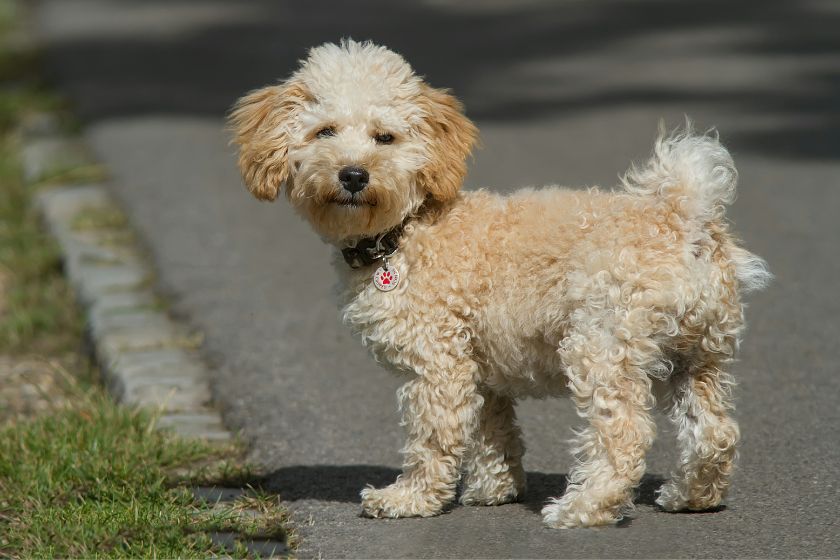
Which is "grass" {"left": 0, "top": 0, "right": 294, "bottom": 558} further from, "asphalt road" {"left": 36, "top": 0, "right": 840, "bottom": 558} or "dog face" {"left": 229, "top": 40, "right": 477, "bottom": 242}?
"dog face" {"left": 229, "top": 40, "right": 477, "bottom": 242}

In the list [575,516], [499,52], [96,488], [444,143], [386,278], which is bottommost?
[96,488]

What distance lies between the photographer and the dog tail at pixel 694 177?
4.61 meters

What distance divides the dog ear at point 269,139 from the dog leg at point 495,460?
1.16 metres

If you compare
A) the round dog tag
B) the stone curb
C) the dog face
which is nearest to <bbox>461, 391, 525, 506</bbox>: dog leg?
the round dog tag

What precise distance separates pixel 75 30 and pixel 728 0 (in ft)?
25.7

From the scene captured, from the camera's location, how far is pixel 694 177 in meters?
4.63

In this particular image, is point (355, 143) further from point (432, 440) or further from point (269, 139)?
point (432, 440)

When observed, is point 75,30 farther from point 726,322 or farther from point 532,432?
point 726,322

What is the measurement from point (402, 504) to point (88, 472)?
1342 mm

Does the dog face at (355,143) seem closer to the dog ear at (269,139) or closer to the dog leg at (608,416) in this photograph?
the dog ear at (269,139)

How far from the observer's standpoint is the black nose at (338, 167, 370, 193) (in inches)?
189

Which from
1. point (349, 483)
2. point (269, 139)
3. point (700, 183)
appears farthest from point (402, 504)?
point (700, 183)

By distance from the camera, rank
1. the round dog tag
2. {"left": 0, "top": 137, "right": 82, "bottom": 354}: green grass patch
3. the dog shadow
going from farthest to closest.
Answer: {"left": 0, "top": 137, "right": 82, "bottom": 354}: green grass patch, the dog shadow, the round dog tag

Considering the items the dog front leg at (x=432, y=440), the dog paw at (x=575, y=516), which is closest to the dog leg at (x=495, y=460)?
the dog front leg at (x=432, y=440)
